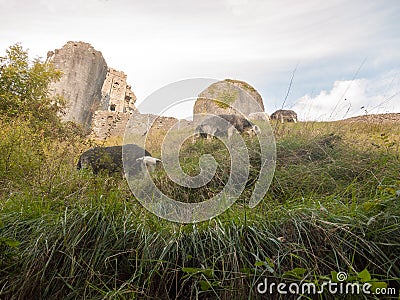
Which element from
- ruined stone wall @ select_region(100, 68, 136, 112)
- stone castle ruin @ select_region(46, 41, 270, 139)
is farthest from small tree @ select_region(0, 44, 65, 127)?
ruined stone wall @ select_region(100, 68, 136, 112)

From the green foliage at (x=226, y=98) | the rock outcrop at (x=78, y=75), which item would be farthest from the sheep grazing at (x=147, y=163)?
the rock outcrop at (x=78, y=75)

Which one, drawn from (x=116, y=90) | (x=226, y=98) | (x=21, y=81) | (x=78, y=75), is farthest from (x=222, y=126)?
(x=116, y=90)

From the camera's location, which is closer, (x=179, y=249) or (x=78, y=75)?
(x=179, y=249)

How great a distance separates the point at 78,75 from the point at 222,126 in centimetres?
740

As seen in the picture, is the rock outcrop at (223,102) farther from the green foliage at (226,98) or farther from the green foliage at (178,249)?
the green foliage at (178,249)

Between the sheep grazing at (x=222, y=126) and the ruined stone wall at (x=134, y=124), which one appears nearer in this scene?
the ruined stone wall at (x=134, y=124)

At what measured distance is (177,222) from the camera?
1.68m

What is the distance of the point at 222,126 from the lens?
514cm

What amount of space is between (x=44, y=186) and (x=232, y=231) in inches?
53.3

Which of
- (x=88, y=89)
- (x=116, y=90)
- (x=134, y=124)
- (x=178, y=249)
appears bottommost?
(x=178, y=249)

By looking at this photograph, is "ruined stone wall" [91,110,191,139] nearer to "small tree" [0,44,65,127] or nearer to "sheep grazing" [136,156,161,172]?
"sheep grazing" [136,156,161,172]

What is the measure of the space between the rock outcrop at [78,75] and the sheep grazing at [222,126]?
5.64 meters

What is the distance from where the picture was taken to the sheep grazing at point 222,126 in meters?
4.85

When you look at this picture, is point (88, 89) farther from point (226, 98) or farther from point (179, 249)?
point (179, 249)
